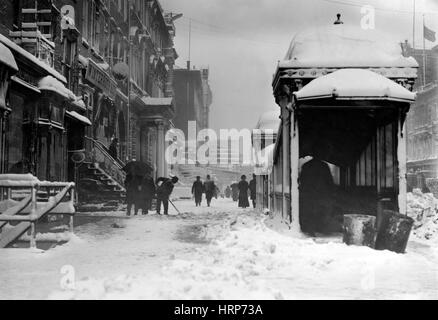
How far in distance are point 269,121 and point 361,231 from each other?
15551 mm

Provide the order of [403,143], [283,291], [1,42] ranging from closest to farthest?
[283,291] → [403,143] → [1,42]

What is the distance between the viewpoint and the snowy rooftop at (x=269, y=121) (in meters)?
23.3

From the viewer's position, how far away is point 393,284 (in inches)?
235

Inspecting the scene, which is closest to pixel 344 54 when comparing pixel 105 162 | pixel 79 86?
pixel 79 86

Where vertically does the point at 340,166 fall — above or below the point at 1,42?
below

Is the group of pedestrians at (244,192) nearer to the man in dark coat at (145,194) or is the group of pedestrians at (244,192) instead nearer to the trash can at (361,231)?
the man in dark coat at (145,194)

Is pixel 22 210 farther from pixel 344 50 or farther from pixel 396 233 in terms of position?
pixel 344 50

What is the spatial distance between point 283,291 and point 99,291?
1985 millimetres

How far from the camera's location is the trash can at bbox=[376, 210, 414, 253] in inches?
321

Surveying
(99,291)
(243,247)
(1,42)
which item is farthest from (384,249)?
(1,42)

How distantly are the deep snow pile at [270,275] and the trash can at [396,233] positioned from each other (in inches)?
9.8

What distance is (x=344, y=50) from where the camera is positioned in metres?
10.2

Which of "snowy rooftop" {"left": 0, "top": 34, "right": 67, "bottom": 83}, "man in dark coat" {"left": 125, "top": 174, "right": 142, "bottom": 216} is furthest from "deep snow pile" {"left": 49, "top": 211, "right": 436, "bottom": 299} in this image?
"man in dark coat" {"left": 125, "top": 174, "right": 142, "bottom": 216}
